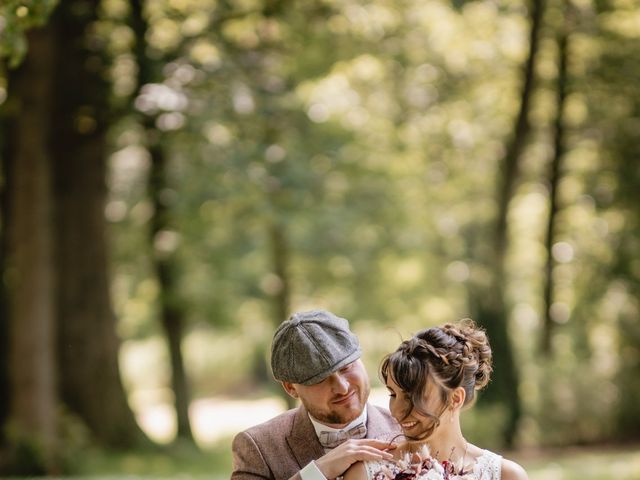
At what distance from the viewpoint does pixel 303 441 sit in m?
3.75

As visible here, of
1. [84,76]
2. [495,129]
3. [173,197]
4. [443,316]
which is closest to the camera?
[84,76]

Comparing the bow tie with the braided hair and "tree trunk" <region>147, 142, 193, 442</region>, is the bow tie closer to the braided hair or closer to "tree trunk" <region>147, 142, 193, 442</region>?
the braided hair

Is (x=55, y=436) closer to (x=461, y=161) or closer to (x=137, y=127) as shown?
(x=137, y=127)

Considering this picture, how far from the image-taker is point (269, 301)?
63.6 ft

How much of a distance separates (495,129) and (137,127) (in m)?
8.82

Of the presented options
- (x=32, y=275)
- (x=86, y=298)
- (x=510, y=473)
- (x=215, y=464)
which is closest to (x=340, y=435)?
(x=510, y=473)

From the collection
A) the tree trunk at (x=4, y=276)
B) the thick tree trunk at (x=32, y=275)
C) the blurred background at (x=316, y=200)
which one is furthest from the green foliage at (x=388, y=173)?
the tree trunk at (x=4, y=276)

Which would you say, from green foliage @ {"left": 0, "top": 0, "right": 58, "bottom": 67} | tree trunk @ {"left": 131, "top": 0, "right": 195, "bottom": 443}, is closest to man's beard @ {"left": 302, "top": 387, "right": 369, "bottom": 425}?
green foliage @ {"left": 0, "top": 0, "right": 58, "bottom": 67}

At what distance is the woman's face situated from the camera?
3.29 meters

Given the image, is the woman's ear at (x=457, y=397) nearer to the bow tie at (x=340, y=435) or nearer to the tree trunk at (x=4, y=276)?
the bow tie at (x=340, y=435)

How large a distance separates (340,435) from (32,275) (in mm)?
8811

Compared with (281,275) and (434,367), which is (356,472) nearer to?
(434,367)

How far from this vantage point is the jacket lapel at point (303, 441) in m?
3.72

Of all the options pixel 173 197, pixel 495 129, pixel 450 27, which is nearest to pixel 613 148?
pixel 495 129
